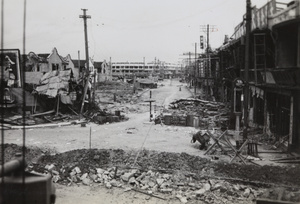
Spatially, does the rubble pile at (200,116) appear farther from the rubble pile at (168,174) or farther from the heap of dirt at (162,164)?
the rubble pile at (168,174)

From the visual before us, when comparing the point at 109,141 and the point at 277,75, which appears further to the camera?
the point at 109,141

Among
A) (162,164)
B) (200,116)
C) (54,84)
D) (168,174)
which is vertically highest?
(54,84)

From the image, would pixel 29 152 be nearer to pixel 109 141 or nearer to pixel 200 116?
pixel 109 141

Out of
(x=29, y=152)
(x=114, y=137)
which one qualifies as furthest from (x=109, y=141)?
(x=29, y=152)

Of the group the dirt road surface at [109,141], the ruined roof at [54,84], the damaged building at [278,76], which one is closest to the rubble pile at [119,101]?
the ruined roof at [54,84]

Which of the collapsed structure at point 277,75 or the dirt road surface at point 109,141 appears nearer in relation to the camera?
the dirt road surface at point 109,141

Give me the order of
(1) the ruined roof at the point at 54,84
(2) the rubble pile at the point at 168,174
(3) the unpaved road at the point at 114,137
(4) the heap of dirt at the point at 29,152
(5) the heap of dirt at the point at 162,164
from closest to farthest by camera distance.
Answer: (2) the rubble pile at the point at 168,174, (5) the heap of dirt at the point at 162,164, (4) the heap of dirt at the point at 29,152, (3) the unpaved road at the point at 114,137, (1) the ruined roof at the point at 54,84

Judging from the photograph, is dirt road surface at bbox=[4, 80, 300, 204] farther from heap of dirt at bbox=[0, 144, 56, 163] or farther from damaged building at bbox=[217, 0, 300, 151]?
damaged building at bbox=[217, 0, 300, 151]

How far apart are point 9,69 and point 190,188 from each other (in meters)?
25.8

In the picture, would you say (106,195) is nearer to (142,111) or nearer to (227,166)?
(227,166)

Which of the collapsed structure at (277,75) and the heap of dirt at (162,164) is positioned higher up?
the collapsed structure at (277,75)

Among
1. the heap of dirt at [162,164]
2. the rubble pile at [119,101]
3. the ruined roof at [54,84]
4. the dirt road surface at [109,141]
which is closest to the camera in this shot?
the dirt road surface at [109,141]

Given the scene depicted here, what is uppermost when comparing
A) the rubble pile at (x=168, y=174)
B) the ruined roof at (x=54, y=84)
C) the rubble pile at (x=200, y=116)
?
the ruined roof at (x=54, y=84)

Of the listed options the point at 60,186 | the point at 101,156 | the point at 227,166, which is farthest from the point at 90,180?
the point at 227,166
